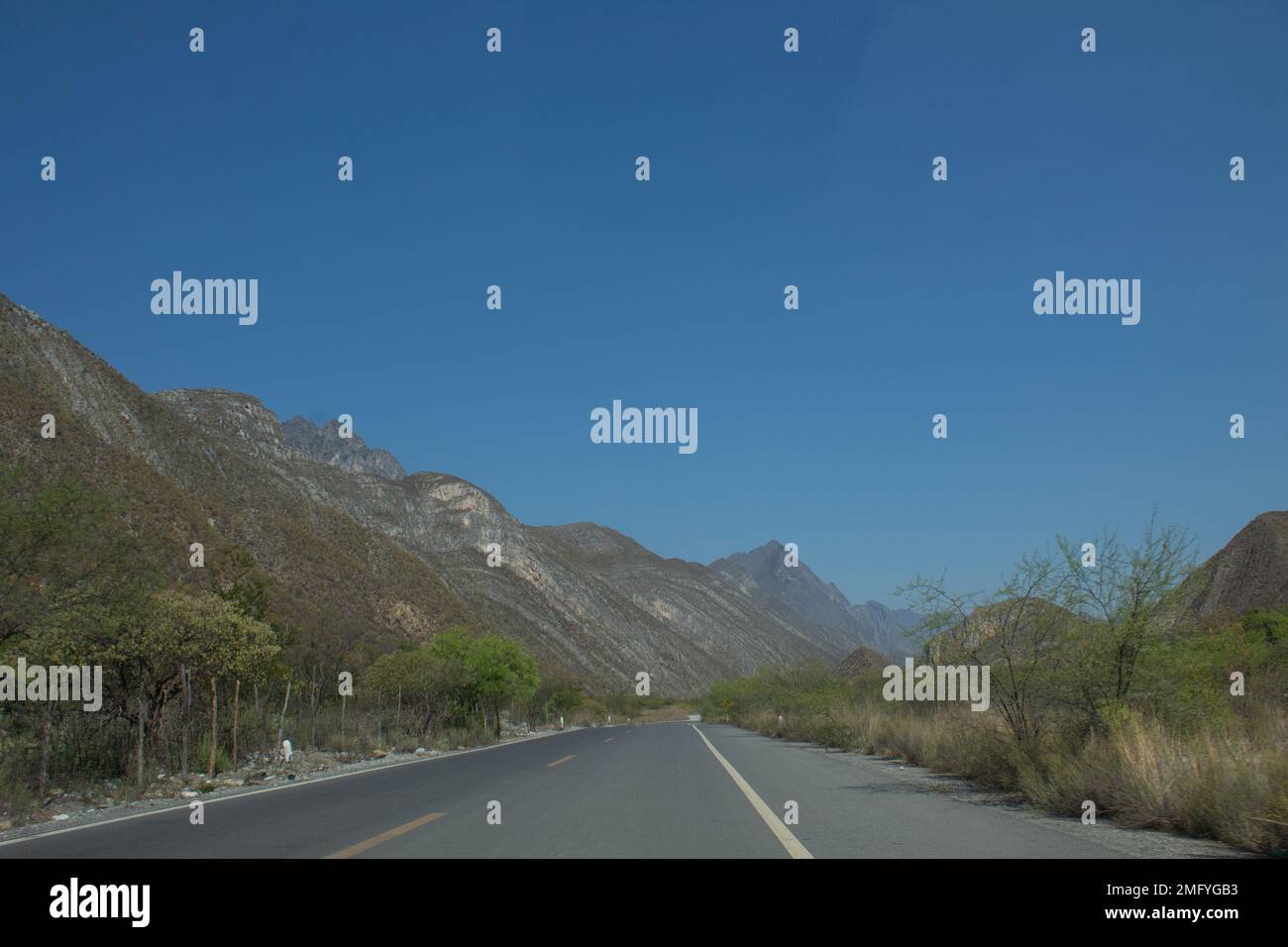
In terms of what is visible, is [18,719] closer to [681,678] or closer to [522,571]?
[522,571]

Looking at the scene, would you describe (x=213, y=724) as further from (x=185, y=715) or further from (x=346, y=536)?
(x=346, y=536)

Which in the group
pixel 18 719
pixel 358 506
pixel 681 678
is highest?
pixel 358 506

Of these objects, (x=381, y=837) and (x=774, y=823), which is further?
(x=774, y=823)

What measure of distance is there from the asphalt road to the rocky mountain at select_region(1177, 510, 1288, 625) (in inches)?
2007

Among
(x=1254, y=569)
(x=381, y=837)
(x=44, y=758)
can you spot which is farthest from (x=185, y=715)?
(x=1254, y=569)

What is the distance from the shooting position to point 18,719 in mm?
16969

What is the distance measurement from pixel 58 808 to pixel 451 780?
6.10 meters

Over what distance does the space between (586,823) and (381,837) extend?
2.31 meters

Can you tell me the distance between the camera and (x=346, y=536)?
75.6 metres

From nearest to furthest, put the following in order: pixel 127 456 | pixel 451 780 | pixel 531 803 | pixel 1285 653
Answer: pixel 531 803
pixel 451 780
pixel 1285 653
pixel 127 456

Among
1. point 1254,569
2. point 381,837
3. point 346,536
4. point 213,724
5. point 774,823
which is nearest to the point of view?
point 381,837

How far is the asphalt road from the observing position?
8.65m

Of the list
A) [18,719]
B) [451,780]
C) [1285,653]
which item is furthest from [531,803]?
[1285,653]

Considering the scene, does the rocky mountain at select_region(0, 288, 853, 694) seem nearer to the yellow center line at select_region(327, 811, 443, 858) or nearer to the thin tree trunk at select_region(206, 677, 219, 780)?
the thin tree trunk at select_region(206, 677, 219, 780)
